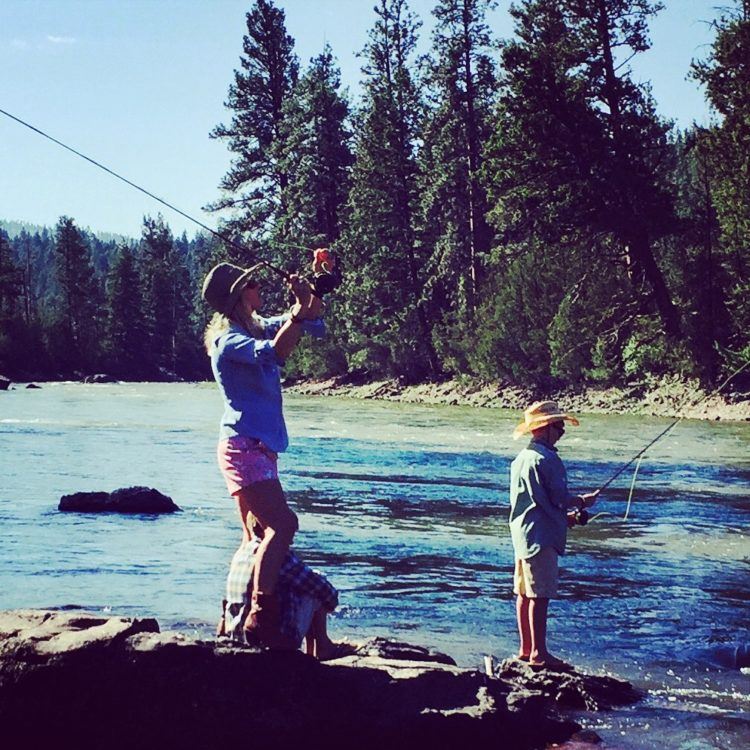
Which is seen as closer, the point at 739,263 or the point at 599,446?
the point at 599,446

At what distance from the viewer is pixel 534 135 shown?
35719mm

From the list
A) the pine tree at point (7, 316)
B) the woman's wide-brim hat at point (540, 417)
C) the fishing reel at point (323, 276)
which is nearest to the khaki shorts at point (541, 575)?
the woman's wide-brim hat at point (540, 417)

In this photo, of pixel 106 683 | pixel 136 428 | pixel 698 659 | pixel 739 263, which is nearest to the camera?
pixel 106 683

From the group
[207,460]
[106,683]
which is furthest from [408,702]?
[207,460]

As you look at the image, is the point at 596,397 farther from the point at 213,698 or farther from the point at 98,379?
the point at 98,379

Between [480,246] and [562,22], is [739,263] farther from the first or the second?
[480,246]

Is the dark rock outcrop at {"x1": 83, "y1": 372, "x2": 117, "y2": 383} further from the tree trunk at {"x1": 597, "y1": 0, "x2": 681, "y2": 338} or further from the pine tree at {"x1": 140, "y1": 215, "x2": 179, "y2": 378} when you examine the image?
the tree trunk at {"x1": 597, "y1": 0, "x2": 681, "y2": 338}

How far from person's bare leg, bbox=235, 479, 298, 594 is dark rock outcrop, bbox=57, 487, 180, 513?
28.0 feet

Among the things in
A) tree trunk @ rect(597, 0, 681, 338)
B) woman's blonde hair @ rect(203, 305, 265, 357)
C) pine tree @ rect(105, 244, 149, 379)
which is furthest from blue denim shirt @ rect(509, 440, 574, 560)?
pine tree @ rect(105, 244, 149, 379)

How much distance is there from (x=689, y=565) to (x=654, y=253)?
29.5 m

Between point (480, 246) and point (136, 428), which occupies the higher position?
point (480, 246)

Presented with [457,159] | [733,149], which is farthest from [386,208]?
[733,149]

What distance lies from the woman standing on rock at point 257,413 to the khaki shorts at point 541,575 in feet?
5.10

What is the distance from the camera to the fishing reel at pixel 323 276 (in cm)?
560
